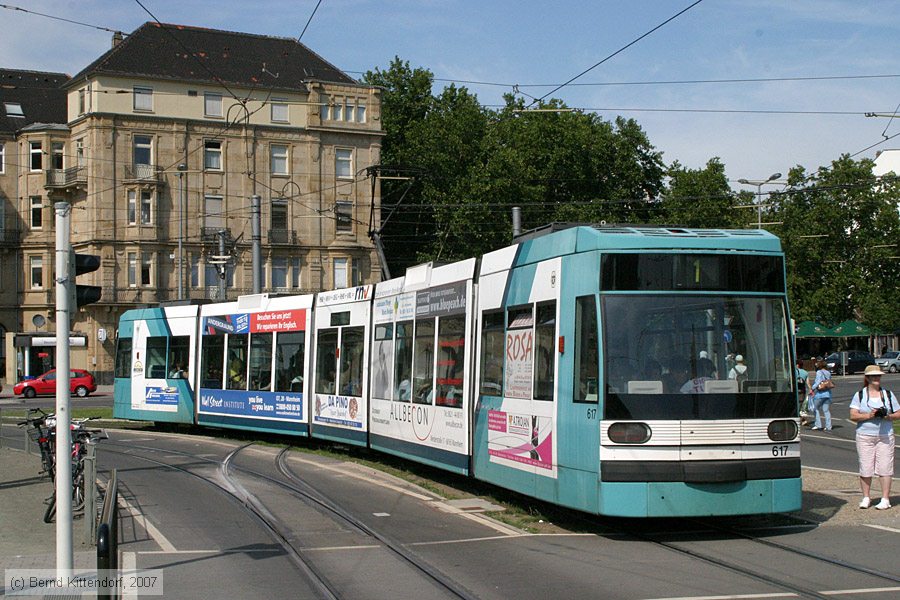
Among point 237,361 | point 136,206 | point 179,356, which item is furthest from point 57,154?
point 237,361

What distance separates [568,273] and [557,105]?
5981cm

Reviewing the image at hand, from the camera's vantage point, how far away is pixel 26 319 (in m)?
66.9

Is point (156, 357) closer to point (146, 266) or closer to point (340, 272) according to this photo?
point (146, 266)

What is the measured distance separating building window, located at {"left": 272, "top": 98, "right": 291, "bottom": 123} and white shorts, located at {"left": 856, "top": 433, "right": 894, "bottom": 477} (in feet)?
179

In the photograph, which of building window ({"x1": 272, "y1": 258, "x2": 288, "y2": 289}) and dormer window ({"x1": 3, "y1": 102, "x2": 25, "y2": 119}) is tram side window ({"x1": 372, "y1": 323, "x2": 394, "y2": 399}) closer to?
building window ({"x1": 272, "y1": 258, "x2": 288, "y2": 289})

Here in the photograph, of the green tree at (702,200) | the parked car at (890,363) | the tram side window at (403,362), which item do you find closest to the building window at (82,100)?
the green tree at (702,200)

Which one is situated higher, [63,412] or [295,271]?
[295,271]

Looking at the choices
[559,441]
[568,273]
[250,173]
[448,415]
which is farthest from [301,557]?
[250,173]

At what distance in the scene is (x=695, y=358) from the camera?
10469 mm

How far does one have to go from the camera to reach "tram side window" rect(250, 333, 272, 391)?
2278 centimetres

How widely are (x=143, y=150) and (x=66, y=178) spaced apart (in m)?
5.72

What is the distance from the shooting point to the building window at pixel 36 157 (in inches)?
2650

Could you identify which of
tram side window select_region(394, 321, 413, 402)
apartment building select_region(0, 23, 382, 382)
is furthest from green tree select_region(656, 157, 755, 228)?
tram side window select_region(394, 321, 413, 402)

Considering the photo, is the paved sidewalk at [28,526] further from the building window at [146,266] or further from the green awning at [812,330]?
the green awning at [812,330]
